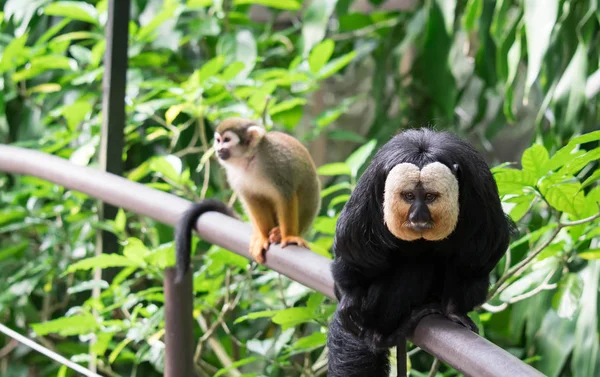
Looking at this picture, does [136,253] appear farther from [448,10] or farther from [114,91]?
[448,10]

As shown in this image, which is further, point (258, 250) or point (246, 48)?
point (246, 48)

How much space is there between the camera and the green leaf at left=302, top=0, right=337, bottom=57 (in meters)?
2.66

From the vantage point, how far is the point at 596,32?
2.27 metres

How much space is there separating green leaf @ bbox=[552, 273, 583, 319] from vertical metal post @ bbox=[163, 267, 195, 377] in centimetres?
68

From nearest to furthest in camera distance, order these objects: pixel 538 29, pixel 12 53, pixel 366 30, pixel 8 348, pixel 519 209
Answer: pixel 519 209 → pixel 538 29 → pixel 12 53 → pixel 8 348 → pixel 366 30

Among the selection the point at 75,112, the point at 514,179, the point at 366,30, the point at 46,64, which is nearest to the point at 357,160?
the point at 514,179

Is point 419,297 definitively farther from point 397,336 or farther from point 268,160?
point 268,160

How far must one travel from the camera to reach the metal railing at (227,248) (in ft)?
2.72

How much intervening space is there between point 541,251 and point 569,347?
2.63ft

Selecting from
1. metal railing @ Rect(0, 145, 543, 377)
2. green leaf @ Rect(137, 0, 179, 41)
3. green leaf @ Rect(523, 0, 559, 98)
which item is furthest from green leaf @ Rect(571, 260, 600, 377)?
green leaf @ Rect(137, 0, 179, 41)

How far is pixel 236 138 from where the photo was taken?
206 centimetres

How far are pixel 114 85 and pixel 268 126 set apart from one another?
0.43m

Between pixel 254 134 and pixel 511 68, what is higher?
pixel 511 68

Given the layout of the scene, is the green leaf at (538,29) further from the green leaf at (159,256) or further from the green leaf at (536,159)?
the green leaf at (159,256)
